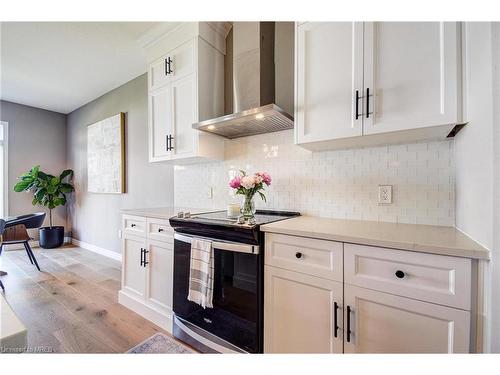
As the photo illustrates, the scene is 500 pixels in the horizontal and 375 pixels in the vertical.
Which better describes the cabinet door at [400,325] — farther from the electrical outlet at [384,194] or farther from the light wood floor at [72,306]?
the light wood floor at [72,306]

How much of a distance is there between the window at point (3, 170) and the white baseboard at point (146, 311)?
3.61 m

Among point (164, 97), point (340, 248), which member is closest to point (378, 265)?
point (340, 248)

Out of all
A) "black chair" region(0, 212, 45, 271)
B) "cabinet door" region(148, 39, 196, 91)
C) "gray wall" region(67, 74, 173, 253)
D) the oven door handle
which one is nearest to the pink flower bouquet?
the oven door handle

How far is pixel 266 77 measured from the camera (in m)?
1.85

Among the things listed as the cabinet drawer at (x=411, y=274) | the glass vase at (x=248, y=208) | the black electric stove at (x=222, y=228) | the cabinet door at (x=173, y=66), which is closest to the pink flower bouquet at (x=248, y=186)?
the glass vase at (x=248, y=208)

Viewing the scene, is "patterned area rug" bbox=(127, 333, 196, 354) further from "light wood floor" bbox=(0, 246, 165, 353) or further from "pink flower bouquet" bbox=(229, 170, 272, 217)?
"pink flower bouquet" bbox=(229, 170, 272, 217)

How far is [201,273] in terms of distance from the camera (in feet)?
4.92

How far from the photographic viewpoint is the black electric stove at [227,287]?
52.3 inches

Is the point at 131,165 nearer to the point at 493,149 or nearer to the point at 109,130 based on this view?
the point at 109,130

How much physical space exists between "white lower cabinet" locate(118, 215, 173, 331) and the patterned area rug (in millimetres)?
119

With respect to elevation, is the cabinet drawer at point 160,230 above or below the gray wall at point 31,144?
below

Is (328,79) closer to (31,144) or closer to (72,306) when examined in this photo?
(72,306)

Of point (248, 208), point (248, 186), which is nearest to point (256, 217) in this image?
point (248, 208)
